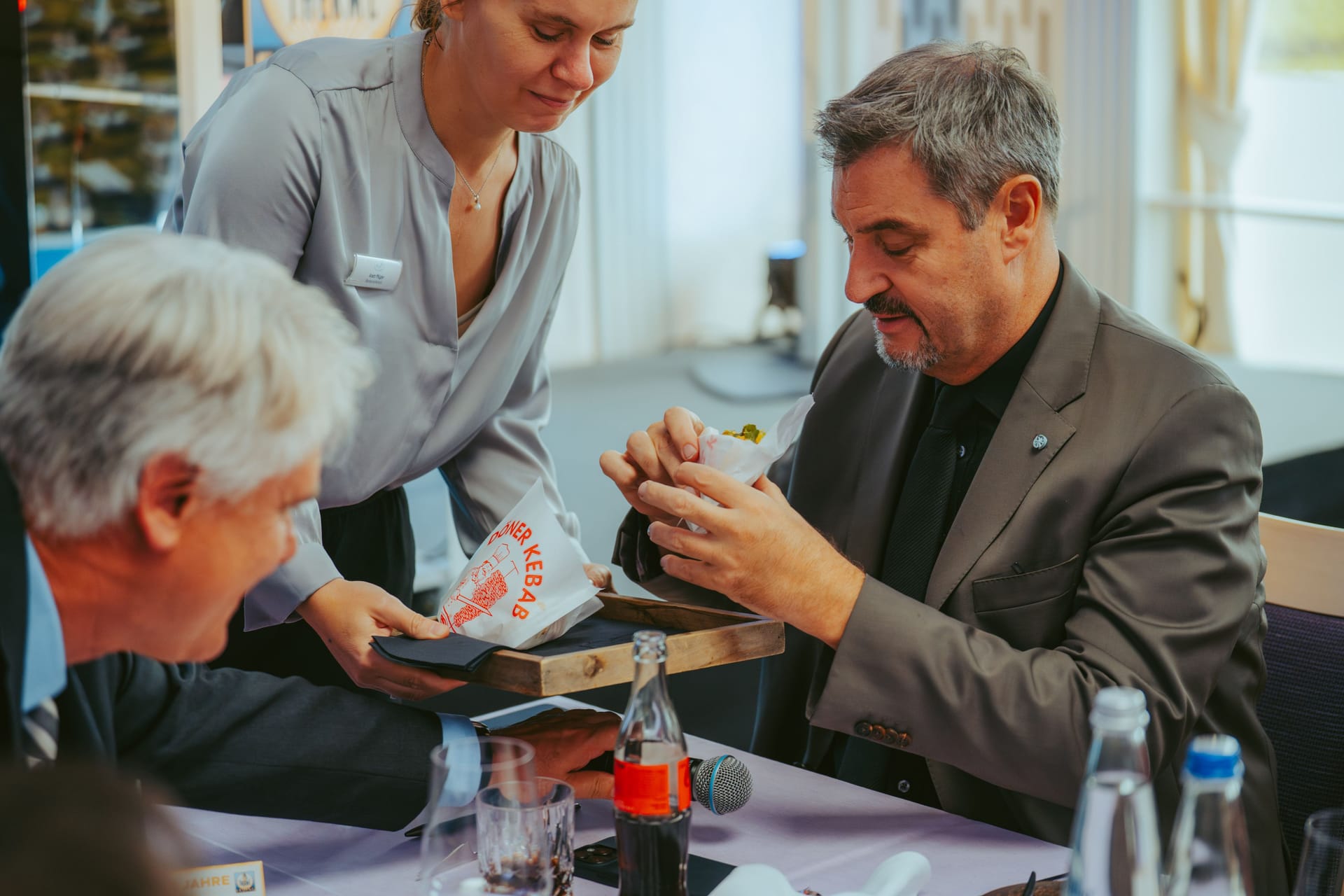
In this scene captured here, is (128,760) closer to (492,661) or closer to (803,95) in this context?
(492,661)

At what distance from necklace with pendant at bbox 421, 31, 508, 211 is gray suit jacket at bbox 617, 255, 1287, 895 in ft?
1.85

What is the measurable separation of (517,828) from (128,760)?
565 millimetres

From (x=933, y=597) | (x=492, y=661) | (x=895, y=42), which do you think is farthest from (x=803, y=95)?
(x=492, y=661)

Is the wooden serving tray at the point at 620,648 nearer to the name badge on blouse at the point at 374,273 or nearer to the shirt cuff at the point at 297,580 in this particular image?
the shirt cuff at the point at 297,580

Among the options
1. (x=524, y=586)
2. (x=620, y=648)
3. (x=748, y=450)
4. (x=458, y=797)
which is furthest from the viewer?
(x=748, y=450)

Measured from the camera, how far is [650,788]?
3.87 feet

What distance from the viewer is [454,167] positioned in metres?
1.98

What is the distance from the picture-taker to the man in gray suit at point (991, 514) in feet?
5.00

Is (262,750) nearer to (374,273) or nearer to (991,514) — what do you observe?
(374,273)

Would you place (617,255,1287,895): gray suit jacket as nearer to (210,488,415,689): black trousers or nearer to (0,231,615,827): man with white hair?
(210,488,415,689): black trousers

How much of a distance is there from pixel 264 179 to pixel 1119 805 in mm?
1335

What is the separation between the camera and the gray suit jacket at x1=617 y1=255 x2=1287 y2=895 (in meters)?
1.52

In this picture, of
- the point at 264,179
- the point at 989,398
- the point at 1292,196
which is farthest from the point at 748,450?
the point at 1292,196

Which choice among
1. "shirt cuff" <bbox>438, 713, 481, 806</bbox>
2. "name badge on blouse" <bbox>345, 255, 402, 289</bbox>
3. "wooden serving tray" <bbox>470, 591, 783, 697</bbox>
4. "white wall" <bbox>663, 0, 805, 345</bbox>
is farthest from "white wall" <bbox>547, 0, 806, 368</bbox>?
"shirt cuff" <bbox>438, 713, 481, 806</bbox>
